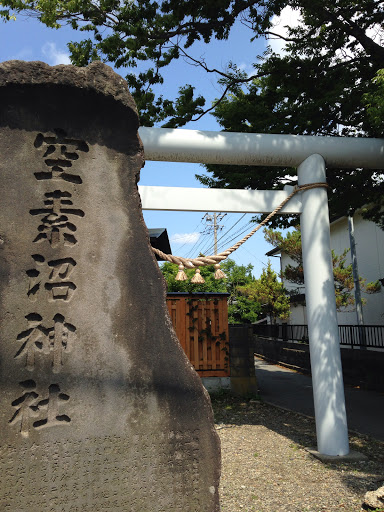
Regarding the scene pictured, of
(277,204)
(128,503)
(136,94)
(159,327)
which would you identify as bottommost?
(128,503)

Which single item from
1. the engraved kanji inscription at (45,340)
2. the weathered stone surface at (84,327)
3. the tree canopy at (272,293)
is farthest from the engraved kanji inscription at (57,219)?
the tree canopy at (272,293)

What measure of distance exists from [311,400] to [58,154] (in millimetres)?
8836

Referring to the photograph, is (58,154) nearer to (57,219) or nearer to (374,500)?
(57,219)

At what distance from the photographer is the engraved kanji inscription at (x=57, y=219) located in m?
2.64

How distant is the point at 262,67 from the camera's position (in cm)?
871

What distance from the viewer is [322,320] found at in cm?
568

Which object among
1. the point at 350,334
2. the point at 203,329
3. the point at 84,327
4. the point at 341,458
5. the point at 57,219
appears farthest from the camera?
the point at 350,334

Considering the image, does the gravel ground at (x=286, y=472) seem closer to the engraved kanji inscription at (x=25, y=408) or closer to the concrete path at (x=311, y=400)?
the concrete path at (x=311, y=400)

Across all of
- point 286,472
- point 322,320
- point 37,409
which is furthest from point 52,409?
point 322,320

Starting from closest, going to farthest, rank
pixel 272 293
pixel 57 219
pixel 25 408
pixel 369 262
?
pixel 25 408 → pixel 57 219 → pixel 369 262 → pixel 272 293

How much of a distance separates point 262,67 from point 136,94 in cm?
258

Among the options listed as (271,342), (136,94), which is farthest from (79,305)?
(271,342)

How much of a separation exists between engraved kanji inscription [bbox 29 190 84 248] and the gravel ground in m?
3.02

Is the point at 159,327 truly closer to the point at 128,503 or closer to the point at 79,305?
the point at 79,305
